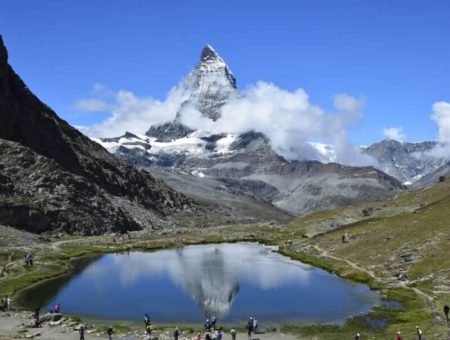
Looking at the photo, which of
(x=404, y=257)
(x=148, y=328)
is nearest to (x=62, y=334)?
(x=148, y=328)

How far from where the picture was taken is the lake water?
92.5 m

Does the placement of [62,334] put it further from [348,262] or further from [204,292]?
[348,262]

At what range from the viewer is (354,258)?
145625 mm

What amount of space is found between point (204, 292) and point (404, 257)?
47.8m

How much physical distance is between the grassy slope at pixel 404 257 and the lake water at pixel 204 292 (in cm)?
688

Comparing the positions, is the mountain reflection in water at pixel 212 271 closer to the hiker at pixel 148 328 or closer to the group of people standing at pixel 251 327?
the hiker at pixel 148 328

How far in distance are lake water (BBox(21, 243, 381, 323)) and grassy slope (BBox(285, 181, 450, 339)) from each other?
6879 millimetres

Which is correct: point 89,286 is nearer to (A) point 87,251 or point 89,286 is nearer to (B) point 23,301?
(B) point 23,301

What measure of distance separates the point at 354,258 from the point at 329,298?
43.6 metres

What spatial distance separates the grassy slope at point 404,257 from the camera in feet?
279

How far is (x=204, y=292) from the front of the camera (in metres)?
111

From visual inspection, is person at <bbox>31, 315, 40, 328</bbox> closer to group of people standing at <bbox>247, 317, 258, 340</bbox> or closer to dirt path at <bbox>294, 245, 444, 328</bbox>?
group of people standing at <bbox>247, 317, 258, 340</bbox>

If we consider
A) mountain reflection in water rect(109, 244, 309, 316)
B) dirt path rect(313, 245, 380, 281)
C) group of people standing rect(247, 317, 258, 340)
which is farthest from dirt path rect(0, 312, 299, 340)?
dirt path rect(313, 245, 380, 281)

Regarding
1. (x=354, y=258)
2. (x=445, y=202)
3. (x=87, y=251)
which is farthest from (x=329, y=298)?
(x=87, y=251)
